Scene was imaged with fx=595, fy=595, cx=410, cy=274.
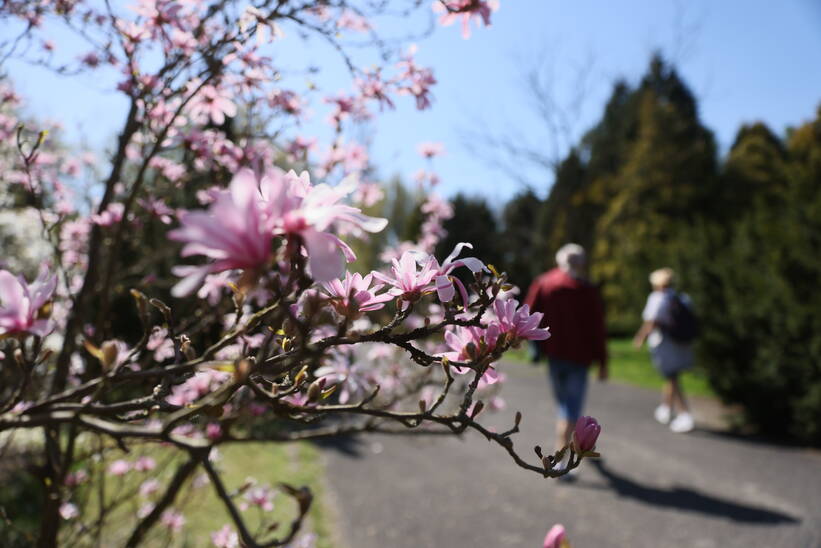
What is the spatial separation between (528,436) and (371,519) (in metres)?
2.94

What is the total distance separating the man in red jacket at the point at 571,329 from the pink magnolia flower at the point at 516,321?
3.93 m

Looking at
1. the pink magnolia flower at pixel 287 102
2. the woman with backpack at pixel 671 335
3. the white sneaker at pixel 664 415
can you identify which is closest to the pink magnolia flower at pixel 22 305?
the pink magnolia flower at pixel 287 102

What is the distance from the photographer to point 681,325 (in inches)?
258

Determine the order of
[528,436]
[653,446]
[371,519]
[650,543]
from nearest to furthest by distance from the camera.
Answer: [650,543]
[371,519]
[653,446]
[528,436]

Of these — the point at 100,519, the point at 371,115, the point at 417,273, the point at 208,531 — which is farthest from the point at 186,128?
the point at 208,531

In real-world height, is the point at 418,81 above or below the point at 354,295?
Answer: above

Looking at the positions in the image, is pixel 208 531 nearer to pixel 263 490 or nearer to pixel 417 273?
pixel 263 490

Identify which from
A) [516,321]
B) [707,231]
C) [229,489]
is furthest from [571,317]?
[707,231]

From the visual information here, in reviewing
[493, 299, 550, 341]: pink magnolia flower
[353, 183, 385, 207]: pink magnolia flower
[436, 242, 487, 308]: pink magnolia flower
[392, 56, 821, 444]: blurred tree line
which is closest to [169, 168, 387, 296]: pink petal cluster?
[436, 242, 487, 308]: pink magnolia flower

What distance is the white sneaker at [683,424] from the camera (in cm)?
671

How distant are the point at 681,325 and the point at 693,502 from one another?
244cm

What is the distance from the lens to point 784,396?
644cm

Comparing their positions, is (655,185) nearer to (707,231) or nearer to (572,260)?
(707,231)

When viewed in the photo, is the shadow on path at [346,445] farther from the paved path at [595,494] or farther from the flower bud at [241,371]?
the flower bud at [241,371]
